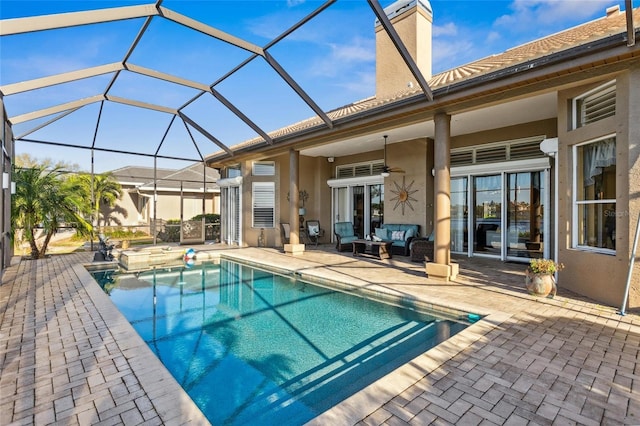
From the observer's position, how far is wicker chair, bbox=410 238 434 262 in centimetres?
956

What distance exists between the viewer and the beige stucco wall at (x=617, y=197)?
16.1 feet

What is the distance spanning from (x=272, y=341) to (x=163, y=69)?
26.2ft

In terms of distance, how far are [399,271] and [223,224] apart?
9967 millimetres

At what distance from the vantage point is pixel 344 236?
12.5 metres

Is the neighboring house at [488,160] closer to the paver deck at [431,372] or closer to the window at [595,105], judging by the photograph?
the window at [595,105]

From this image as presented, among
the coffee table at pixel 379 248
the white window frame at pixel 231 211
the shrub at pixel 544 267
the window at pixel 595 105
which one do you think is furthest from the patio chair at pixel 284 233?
the window at pixel 595 105

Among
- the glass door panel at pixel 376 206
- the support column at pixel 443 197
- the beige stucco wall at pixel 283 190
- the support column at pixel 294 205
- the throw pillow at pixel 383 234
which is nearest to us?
the support column at pixel 443 197

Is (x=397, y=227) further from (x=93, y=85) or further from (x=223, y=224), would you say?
(x=93, y=85)

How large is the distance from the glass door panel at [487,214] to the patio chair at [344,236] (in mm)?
4254

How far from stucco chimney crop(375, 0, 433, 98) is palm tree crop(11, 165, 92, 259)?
11220 mm

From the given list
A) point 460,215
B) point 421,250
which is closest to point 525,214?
point 460,215

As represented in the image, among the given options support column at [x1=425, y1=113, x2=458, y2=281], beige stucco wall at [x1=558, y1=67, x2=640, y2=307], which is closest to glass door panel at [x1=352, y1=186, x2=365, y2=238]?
support column at [x1=425, y1=113, x2=458, y2=281]

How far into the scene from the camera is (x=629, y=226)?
195 inches

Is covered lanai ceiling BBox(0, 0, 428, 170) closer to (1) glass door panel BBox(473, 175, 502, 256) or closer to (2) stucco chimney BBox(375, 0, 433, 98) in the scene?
(2) stucco chimney BBox(375, 0, 433, 98)
